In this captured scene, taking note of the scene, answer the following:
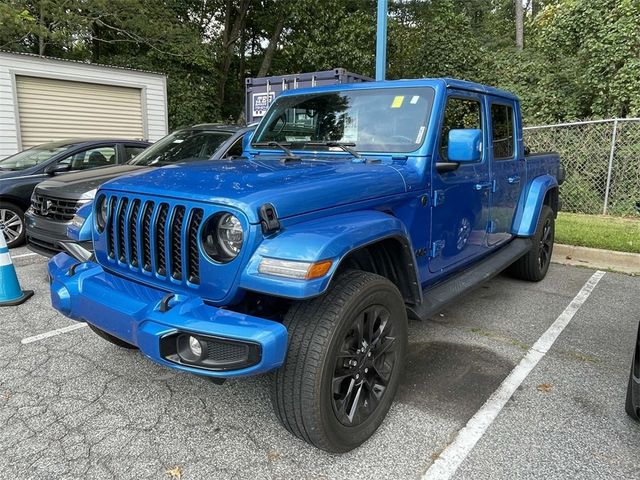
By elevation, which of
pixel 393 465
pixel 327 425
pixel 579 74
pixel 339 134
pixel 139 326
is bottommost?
pixel 393 465

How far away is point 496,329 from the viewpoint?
13.9 feet

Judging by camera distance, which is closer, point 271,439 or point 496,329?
point 271,439

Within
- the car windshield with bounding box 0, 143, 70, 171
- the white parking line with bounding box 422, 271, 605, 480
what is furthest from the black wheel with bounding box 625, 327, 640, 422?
the car windshield with bounding box 0, 143, 70, 171

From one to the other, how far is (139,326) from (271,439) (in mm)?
976

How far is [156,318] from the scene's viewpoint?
2.23 meters

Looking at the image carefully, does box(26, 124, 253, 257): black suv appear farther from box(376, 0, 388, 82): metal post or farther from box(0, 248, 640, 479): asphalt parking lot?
box(376, 0, 388, 82): metal post

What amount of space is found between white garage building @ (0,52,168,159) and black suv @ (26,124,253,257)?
5983 millimetres

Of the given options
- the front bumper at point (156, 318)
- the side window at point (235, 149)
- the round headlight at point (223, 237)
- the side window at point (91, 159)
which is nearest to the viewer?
the front bumper at point (156, 318)

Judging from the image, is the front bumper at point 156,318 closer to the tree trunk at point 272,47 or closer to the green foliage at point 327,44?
the green foliage at point 327,44

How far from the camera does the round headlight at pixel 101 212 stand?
2.93 m

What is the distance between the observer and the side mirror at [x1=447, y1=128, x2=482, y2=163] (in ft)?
10.4

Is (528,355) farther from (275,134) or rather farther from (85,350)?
(85,350)

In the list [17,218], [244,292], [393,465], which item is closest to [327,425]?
[393,465]

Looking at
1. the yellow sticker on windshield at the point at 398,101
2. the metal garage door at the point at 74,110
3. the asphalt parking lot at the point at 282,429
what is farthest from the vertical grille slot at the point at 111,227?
the metal garage door at the point at 74,110
